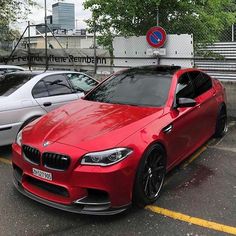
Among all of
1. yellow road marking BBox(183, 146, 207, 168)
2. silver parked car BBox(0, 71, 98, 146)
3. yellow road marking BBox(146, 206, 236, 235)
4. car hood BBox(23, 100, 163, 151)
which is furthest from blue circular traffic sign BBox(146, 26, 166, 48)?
yellow road marking BBox(146, 206, 236, 235)

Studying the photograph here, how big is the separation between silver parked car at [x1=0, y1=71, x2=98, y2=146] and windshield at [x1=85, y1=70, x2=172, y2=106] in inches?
49.7

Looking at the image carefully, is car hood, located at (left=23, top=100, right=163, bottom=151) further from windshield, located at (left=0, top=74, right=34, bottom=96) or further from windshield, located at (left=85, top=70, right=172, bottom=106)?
windshield, located at (left=0, top=74, right=34, bottom=96)

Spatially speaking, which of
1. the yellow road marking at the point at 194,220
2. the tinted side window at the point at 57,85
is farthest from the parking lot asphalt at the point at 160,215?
the tinted side window at the point at 57,85

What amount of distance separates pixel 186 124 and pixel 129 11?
19.5 feet

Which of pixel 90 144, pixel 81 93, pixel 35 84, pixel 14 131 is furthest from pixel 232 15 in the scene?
pixel 90 144

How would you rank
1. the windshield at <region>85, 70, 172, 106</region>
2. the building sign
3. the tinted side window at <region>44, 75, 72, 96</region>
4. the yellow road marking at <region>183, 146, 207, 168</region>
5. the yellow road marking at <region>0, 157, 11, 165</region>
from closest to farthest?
the windshield at <region>85, 70, 172, 106</region> → the yellow road marking at <region>183, 146, 207, 168</region> → the yellow road marking at <region>0, 157, 11, 165</region> → the tinted side window at <region>44, 75, 72, 96</region> → the building sign

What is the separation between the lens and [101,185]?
4.04 metres

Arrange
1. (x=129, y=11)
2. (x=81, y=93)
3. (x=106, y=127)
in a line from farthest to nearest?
(x=129, y=11) → (x=81, y=93) → (x=106, y=127)

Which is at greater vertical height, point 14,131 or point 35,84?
point 35,84

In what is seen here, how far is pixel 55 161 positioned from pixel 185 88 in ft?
8.50

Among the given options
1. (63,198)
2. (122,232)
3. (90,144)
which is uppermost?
(90,144)

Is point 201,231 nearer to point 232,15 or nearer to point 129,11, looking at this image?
point 129,11

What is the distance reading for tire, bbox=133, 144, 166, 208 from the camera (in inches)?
171

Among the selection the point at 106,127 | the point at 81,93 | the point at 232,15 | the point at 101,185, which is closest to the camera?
the point at 101,185
